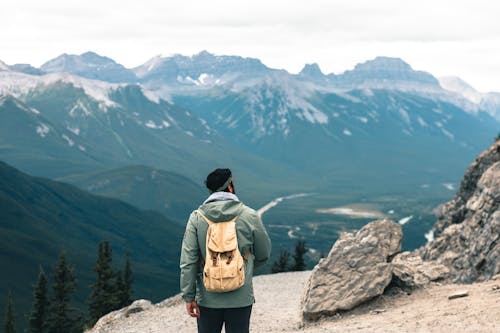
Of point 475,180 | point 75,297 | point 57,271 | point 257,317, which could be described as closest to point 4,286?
point 75,297

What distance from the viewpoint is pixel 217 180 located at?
14.8m

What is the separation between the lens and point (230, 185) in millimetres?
14969

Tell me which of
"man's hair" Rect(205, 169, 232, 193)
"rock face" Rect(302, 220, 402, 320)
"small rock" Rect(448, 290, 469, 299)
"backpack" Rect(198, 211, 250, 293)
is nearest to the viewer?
"backpack" Rect(198, 211, 250, 293)

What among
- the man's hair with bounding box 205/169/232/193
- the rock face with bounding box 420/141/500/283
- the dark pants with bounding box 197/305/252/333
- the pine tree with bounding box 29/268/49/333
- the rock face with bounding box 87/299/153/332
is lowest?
the pine tree with bounding box 29/268/49/333

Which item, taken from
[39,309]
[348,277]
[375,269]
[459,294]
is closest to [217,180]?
[459,294]

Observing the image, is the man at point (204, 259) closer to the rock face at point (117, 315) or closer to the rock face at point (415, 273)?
the rock face at point (415, 273)

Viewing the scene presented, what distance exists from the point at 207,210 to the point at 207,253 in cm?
92

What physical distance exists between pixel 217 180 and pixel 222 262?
1.81 m

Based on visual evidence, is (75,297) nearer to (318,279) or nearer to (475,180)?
(475,180)

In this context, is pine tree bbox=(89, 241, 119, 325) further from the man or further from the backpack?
the backpack

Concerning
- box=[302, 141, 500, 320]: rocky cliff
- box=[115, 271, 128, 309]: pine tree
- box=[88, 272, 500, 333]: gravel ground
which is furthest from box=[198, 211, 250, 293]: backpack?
box=[115, 271, 128, 309]: pine tree

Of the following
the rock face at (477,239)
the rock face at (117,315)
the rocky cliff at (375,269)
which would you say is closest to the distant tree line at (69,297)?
the rock face at (117,315)

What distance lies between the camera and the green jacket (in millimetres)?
14406

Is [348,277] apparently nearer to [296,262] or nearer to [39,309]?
[39,309]
